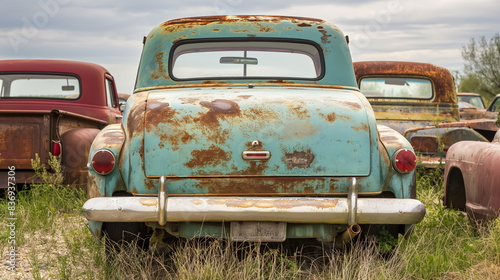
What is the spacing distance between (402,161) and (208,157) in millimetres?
1179

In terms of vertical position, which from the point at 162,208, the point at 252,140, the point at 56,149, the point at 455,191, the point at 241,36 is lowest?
the point at 455,191

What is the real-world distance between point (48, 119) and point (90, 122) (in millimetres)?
1176

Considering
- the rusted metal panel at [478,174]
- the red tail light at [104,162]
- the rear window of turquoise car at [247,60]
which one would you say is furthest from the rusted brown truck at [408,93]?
the red tail light at [104,162]

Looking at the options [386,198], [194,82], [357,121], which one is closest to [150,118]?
[194,82]

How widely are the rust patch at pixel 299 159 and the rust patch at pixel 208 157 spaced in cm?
35

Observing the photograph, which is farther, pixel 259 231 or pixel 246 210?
pixel 259 231

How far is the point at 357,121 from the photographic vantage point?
3.74 metres

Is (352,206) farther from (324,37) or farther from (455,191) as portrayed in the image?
(455,191)

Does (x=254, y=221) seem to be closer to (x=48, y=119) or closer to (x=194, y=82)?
(x=194, y=82)

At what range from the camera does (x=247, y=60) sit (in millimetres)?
4711

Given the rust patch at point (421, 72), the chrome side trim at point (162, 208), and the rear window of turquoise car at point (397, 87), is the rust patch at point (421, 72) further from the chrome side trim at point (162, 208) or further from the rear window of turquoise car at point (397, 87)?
the chrome side trim at point (162, 208)

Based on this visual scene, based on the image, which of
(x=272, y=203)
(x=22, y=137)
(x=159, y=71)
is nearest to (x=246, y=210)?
(x=272, y=203)

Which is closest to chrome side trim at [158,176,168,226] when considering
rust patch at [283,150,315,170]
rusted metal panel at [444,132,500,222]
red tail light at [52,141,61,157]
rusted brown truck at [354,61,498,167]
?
rust patch at [283,150,315,170]

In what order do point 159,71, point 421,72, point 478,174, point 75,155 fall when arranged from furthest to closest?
1. point 421,72
2. point 75,155
3. point 478,174
4. point 159,71
